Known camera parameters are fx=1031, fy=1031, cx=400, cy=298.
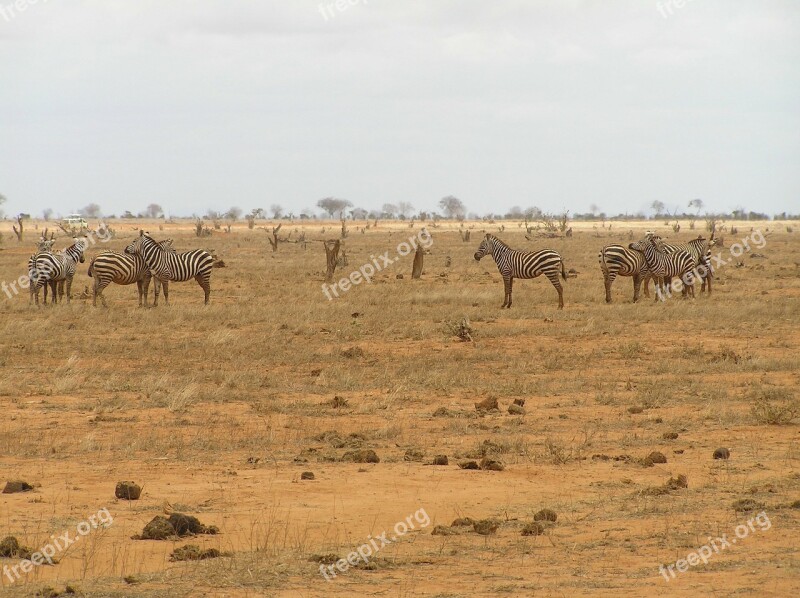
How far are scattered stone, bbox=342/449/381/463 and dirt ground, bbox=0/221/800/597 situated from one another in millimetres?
260

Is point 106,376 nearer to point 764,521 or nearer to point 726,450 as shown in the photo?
point 726,450

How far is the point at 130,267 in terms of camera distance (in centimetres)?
2369

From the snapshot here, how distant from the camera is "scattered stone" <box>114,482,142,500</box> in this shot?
8562 millimetres

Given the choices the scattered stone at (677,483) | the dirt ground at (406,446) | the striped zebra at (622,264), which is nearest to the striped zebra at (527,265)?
the striped zebra at (622,264)

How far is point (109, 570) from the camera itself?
22.3 ft

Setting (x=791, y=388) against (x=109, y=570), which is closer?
(x=109, y=570)

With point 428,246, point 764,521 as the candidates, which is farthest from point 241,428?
point 428,246

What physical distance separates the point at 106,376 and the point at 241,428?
4.26 meters

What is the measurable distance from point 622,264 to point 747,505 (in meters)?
16.5

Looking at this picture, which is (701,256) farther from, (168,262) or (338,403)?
(338,403)

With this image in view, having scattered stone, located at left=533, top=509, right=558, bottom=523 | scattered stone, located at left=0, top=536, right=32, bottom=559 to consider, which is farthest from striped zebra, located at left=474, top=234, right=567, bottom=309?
scattered stone, located at left=0, top=536, right=32, bottom=559

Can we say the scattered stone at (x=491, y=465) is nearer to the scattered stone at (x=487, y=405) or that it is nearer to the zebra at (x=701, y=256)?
→ the scattered stone at (x=487, y=405)

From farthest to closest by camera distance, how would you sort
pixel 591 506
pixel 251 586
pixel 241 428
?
1. pixel 241 428
2. pixel 591 506
3. pixel 251 586

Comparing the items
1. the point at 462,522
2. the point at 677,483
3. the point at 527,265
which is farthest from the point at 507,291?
the point at 462,522
